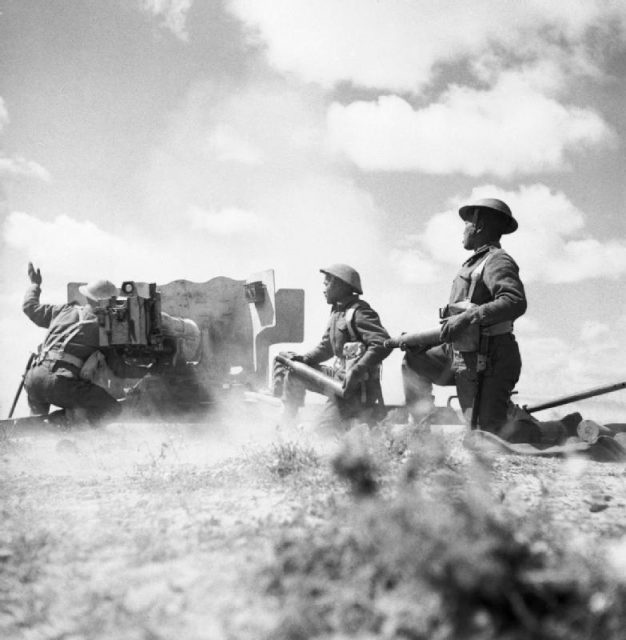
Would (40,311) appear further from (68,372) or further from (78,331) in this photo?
(68,372)

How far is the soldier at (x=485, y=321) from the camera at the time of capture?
208 inches

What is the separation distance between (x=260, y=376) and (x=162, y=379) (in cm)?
222

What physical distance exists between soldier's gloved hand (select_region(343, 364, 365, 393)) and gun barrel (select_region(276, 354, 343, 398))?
0.08m

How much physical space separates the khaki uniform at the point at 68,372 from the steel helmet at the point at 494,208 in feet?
13.8

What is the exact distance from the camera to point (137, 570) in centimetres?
248

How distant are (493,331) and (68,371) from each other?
453cm

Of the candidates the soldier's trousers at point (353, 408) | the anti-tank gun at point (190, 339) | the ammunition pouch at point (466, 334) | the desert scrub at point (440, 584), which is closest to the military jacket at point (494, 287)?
the ammunition pouch at point (466, 334)

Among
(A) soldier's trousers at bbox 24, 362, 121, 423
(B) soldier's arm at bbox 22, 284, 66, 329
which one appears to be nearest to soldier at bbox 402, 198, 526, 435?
(A) soldier's trousers at bbox 24, 362, 121, 423

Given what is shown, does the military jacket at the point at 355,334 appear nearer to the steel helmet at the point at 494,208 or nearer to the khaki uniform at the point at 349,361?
the khaki uniform at the point at 349,361

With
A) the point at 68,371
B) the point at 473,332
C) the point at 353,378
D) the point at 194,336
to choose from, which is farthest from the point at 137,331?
the point at 473,332

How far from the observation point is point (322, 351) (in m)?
7.39

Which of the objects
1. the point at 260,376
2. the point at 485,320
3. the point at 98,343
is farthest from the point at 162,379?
the point at 485,320

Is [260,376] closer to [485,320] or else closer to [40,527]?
[485,320]

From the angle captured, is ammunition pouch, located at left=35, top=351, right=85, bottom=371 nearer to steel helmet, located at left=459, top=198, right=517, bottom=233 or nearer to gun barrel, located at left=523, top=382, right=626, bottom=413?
steel helmet, located at left=459, top=198, right=517, bottom=233
